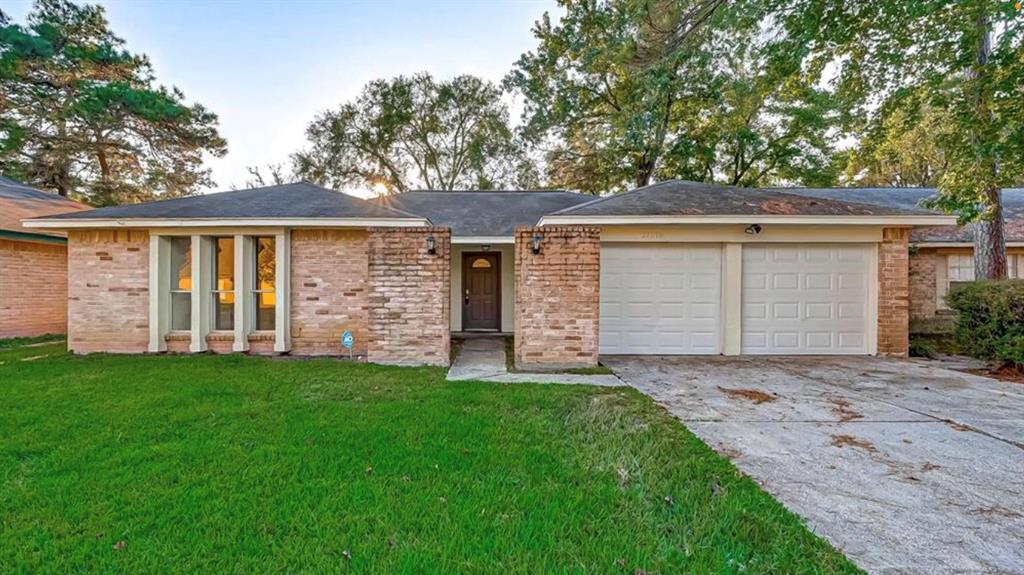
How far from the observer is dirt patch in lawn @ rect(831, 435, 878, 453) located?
3562mm

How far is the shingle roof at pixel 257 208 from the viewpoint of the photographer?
764 centimetres

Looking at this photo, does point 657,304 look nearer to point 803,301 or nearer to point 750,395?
point 803,301

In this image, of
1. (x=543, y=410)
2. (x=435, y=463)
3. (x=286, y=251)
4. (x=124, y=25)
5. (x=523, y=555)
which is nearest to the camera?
(x=523, y=555)

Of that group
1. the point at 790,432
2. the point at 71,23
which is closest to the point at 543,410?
the point at 790,432

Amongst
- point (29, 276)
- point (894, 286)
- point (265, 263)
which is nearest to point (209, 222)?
point (265, 263)

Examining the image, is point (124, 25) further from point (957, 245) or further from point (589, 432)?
point (957, 245)

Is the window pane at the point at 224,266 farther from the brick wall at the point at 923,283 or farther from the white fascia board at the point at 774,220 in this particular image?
the brick wall at the point at 923,283

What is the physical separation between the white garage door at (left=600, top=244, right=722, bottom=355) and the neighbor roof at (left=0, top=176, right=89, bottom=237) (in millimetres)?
11812

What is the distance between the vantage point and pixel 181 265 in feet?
26.6

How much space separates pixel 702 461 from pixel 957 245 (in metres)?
10.9

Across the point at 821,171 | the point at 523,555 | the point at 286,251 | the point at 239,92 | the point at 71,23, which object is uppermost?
the point at 71,23

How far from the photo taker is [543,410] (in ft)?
14.8

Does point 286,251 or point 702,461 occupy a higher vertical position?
point 286,251

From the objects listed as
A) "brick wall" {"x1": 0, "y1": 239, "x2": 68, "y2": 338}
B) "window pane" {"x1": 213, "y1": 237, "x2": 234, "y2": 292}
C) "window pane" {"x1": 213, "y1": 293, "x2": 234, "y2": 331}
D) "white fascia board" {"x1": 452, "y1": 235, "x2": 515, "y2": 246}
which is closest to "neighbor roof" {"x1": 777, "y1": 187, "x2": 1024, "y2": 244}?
"white fascia board" {"x1": 452, "y1": 235, "x2": 515, "y2": 246}
